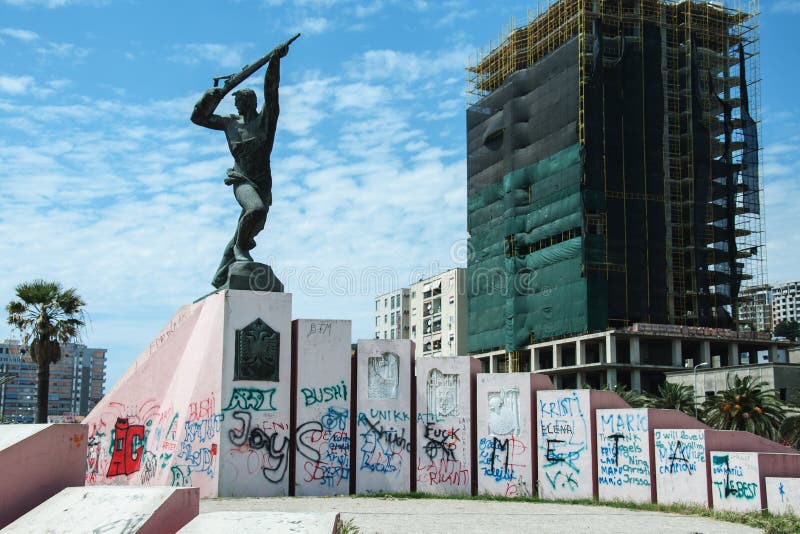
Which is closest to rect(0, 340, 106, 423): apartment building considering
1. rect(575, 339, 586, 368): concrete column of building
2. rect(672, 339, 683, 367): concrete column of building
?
rect(575, 339, 586, 368): concrete column of building

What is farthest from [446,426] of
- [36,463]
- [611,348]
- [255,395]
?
[611,348]

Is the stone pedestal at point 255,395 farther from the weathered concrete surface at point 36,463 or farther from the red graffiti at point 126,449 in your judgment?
the weathered concrete surface at point 36,463

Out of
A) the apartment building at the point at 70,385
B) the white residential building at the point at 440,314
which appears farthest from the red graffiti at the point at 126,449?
the apartment building at the point at 70,385

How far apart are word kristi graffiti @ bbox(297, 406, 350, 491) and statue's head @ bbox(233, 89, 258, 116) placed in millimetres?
7193

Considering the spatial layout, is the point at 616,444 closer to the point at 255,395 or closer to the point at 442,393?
the point at 442,393

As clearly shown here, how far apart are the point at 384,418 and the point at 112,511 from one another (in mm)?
10119

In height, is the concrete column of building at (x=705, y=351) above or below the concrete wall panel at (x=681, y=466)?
above

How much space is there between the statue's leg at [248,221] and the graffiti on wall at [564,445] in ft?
24.6

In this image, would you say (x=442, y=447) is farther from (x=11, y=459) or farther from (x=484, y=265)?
(x=484, y=265)

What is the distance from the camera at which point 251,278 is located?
1891 cm

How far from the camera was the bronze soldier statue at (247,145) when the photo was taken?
19.5m

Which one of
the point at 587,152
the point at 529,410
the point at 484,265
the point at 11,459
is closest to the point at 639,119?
the point at 587,152

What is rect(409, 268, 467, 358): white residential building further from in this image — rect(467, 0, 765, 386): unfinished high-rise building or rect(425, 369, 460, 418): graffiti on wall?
rect(425, 369, 460, 418): graffiti on wall

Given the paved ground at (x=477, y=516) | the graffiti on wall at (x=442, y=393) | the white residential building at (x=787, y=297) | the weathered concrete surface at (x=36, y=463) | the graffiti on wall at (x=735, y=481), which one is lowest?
the paved ground at (x=477, y=516)
